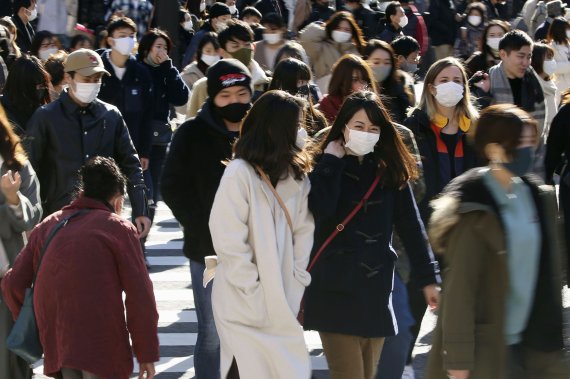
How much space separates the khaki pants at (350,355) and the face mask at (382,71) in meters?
3.38

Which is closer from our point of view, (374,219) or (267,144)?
(267,144)

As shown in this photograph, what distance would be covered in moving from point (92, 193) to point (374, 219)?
1.31 meters

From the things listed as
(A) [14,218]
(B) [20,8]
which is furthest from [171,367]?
(B) [20,8]

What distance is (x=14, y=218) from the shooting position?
657cm

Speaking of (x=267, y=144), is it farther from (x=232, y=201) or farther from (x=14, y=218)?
(x=14, y=218)

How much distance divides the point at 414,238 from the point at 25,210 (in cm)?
189

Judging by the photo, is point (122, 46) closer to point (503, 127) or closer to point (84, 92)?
point (84, 92)

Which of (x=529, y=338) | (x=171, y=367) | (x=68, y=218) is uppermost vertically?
(x=68, y=218)

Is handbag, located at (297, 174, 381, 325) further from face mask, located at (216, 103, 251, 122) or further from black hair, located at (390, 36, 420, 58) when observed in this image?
black hair, located at (390, 36, 420, 58)

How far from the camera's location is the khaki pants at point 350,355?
20.0 ft

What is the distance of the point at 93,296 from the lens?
5.64 metres

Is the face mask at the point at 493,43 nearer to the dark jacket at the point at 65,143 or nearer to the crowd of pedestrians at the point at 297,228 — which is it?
the crowd of pedestrians at the point at 297,228

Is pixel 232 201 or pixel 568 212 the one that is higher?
pixel 232 201

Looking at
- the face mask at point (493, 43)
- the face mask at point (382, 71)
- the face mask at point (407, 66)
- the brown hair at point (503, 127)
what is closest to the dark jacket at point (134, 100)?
the face mask at point (407, 66)
